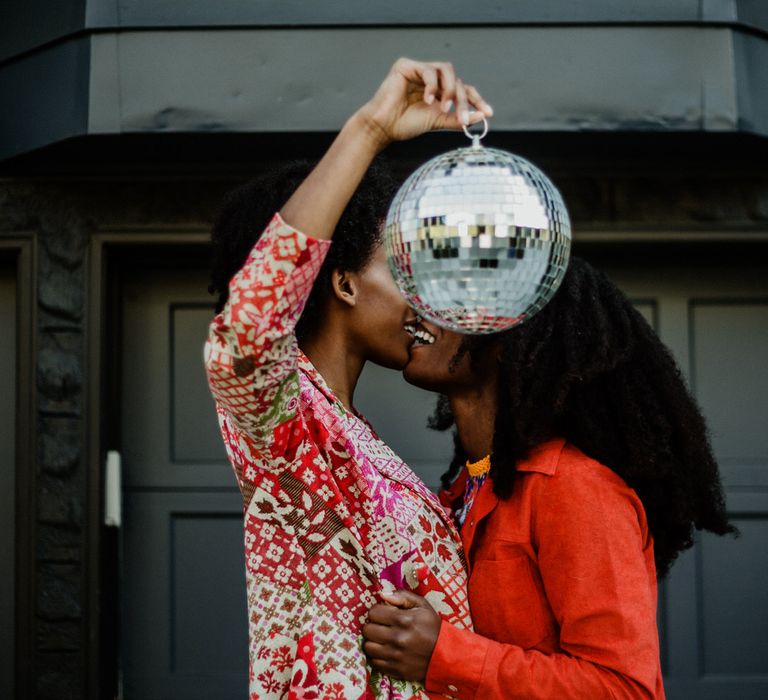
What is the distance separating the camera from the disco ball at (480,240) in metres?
1.27

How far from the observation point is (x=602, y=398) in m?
1.84

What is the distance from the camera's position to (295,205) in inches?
55.3

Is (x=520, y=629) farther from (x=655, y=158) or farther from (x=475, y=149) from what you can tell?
(x=655, y=158)

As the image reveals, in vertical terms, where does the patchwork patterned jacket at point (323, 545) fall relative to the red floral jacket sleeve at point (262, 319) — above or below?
below

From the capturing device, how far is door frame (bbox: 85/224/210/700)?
3539mm

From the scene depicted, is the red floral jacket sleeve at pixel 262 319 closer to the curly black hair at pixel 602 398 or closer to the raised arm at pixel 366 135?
the raised arm at pixel 366 135

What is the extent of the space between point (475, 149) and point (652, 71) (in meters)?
2.05

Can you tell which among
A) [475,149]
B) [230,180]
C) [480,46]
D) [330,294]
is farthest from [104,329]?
[475,149]

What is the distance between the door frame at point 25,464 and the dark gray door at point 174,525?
1.30ft

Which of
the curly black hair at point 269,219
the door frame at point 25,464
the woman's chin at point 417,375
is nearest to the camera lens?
the curly black hair at point 269,219

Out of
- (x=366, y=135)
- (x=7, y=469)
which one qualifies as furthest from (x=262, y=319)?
(x=7, y=469)

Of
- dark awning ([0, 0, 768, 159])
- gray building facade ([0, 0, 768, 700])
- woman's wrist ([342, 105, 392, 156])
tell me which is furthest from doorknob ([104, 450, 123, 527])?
woman's wrist ([342, 105, 392, 156])

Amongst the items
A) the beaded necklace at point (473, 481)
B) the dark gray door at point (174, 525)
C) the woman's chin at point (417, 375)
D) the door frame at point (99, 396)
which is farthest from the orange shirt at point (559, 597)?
the dark gray door at point (174, 525)

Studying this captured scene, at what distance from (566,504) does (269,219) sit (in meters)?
0.73
